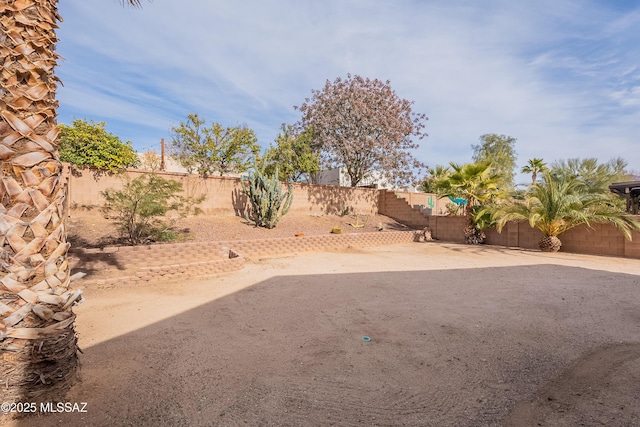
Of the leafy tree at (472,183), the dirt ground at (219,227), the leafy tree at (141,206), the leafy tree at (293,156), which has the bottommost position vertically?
the dirt ground at (219,227)

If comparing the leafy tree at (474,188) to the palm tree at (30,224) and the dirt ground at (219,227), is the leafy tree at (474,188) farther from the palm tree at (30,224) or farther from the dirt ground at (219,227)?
the palm tree at (30,224)

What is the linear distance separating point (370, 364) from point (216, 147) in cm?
1739

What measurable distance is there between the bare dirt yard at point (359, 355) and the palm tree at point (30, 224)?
1.24ft

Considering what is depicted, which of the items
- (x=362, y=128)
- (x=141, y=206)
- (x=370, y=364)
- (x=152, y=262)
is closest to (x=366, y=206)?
(x=362, y=128)

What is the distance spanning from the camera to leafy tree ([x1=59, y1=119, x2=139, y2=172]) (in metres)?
12.3

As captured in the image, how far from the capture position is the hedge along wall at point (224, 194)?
11.1 meters

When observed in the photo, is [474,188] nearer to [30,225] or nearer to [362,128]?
[362,128]

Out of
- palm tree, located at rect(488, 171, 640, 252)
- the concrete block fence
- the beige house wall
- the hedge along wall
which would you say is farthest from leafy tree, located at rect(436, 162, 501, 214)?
the concrete block fence

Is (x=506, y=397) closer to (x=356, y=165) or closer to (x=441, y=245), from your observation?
(x=441, y=245)

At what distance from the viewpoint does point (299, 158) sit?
776 inches

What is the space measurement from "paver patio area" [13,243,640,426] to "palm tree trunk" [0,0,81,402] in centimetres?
38

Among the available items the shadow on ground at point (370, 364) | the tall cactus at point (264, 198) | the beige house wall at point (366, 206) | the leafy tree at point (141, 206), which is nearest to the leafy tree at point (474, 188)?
the beige house wall at point (366, 206)

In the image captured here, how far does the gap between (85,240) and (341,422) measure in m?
9.31

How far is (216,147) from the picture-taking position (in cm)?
1839
